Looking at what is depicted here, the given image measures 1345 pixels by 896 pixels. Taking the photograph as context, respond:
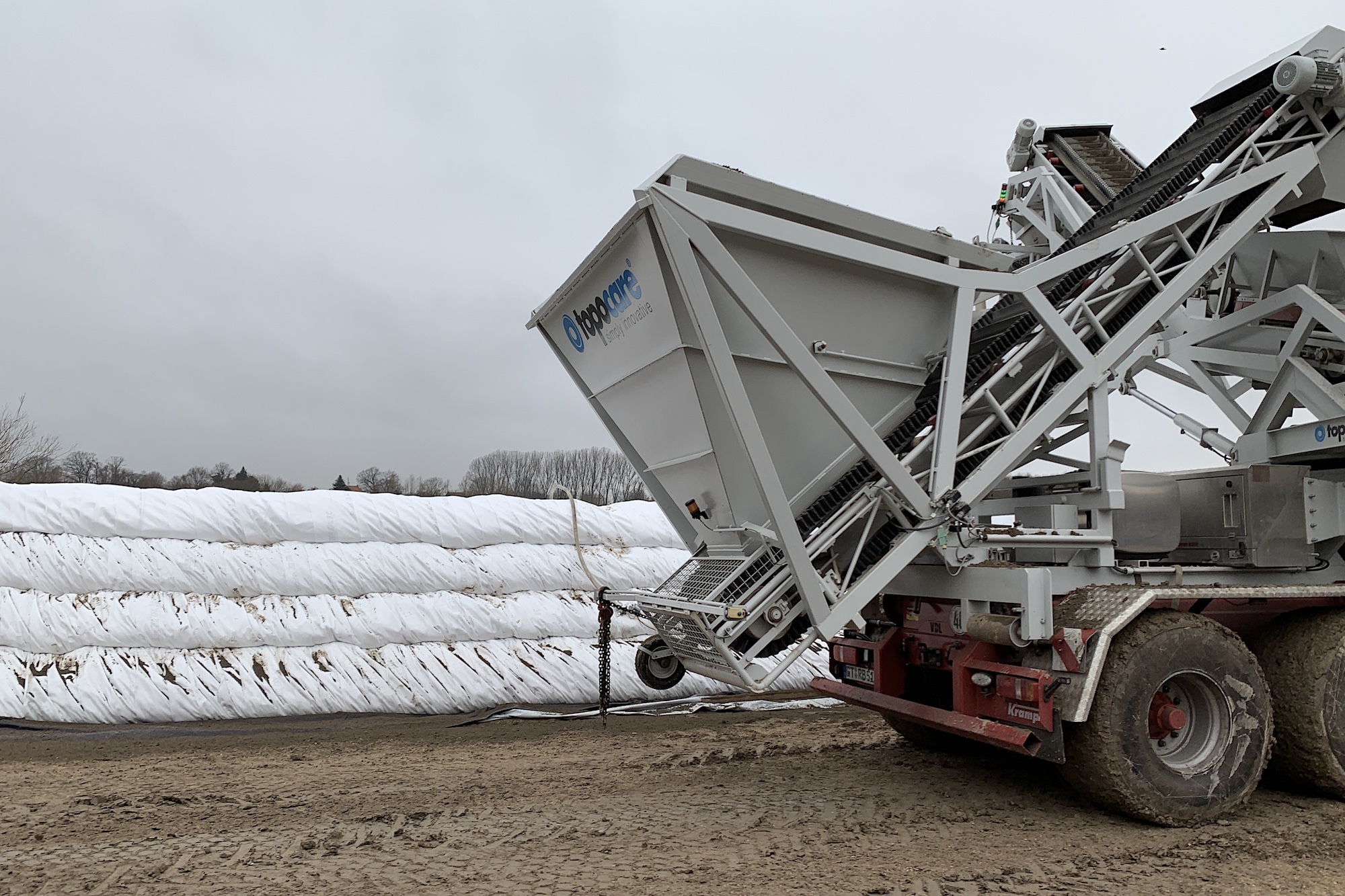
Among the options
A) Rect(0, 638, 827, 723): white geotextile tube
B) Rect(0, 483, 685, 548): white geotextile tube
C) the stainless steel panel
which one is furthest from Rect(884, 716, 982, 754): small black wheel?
Rect(0, 483, 685, 548): white geotextile tube

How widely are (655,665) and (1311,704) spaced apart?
11.6 ft

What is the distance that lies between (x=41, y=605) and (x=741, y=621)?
6.76m

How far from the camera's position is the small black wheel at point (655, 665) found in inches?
216

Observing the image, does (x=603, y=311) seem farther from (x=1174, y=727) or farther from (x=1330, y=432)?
(x=1330, y=432)

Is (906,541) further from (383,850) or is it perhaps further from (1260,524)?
(383,850)

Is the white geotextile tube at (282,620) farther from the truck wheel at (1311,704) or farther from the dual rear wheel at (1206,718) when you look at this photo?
the truck wheel at (1311,704)

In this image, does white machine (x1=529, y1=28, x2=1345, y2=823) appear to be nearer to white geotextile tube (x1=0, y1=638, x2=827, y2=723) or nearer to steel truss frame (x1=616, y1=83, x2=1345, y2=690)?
steel truss frame (x1=616, y1=83, x2=1345, y2=690)

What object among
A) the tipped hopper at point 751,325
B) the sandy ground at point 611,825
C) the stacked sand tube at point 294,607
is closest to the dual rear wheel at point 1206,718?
the sandy ground at point 611,825

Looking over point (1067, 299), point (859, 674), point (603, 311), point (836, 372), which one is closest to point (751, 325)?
point (836, 372)

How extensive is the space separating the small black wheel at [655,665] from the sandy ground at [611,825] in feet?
1.96

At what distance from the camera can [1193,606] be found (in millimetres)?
4766

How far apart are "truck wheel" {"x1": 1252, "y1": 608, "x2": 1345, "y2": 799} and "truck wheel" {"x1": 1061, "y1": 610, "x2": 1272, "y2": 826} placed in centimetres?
31

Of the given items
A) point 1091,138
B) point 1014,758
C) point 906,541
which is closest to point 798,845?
point 906,541

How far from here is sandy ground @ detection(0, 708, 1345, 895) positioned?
383 cm
